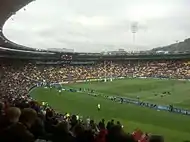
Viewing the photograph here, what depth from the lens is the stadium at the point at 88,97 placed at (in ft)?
25.3

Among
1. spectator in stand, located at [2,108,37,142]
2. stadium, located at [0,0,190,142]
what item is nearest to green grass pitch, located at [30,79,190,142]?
stadium, located at [0,0,190,142]

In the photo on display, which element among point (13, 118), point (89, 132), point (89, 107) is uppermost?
point (13, 118)

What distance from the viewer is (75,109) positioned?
3950 centimetres

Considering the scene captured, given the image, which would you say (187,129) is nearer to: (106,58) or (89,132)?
(89,132)

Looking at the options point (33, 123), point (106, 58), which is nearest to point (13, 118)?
point (33, 123)

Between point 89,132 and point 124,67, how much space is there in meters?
101

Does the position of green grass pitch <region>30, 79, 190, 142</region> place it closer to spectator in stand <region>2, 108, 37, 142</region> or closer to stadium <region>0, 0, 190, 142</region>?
stadium <region>0, 0, 190, 142</region>

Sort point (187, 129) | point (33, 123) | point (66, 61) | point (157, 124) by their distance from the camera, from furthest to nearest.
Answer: point (66, 61), point (157, 124), point (187, 129), point (33, 123)

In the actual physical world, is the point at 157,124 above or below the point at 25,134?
below

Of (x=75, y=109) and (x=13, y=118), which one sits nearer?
(x=13, y=118)

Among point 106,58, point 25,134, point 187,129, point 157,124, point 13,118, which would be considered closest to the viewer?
point 25,134

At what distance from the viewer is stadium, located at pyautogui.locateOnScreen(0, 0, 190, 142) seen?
7.72 metres

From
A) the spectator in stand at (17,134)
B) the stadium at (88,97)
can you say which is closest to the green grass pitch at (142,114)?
the stadium at (88,97)

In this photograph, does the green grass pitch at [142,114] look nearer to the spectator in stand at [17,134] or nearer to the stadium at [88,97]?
the stadium at [88,97]
